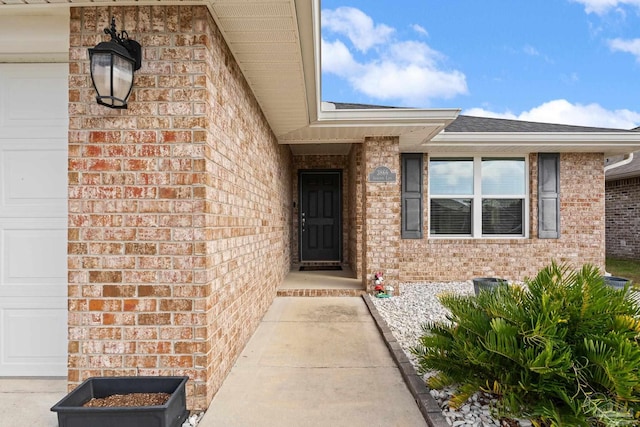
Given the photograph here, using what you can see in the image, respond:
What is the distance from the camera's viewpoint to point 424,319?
13.9 ft

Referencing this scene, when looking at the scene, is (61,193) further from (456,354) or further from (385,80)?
(385,80)

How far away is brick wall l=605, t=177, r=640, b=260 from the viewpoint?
32.1 feet

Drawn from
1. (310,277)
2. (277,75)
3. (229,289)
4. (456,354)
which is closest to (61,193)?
(229,289)

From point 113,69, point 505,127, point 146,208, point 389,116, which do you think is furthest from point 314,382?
point 505,127

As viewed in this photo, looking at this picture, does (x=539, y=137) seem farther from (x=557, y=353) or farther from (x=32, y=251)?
(x=32, y=251)

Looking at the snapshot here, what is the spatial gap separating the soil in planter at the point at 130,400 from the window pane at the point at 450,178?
5585 mm

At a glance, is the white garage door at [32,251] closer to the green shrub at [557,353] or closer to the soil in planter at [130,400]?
the soil in planter at [130,400]

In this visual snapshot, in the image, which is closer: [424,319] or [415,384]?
[415,384]

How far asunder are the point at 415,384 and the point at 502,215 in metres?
5.02

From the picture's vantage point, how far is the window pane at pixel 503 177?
21.6 feet

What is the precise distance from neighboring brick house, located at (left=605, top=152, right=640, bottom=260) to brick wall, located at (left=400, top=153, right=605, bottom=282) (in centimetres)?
455

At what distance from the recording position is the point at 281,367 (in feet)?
9.52

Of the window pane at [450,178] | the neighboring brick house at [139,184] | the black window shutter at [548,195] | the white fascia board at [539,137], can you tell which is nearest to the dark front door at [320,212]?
the window pane at [450,178]

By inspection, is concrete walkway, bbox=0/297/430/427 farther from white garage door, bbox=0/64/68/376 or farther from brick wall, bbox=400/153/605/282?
brick wall, bbox=400/153/605/282
